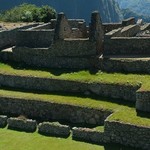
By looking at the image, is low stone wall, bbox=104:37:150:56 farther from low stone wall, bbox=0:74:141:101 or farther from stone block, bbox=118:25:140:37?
low stone wall, bbox=0:74:141:101

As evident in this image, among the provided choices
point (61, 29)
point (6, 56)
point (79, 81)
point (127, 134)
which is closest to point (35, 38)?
point (6, 56)

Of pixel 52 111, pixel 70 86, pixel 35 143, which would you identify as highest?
pixel 70 86

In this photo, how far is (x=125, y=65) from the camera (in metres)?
31.6

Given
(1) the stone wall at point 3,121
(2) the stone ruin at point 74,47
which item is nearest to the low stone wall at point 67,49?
(2) the stone ruin at point 74,47

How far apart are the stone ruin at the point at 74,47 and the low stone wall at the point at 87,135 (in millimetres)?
6568

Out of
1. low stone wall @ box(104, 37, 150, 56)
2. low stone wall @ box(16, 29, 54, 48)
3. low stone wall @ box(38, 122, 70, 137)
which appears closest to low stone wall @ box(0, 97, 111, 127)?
low stone wall @ box(38, 122, 70, 137)

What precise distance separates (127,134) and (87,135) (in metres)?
2.51

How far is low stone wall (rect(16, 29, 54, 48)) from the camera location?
37.2 metres

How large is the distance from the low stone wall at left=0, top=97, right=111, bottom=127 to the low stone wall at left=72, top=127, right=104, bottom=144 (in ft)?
5.72

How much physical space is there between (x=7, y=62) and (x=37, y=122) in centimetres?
895

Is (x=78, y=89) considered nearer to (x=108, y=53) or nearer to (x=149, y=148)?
(x=108, y=53)

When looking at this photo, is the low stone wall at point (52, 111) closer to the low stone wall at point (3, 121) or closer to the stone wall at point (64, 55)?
the low stone wall at point (3, 121)

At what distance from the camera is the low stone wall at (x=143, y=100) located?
26.7 meters

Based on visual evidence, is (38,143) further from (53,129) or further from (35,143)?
(53,129)
